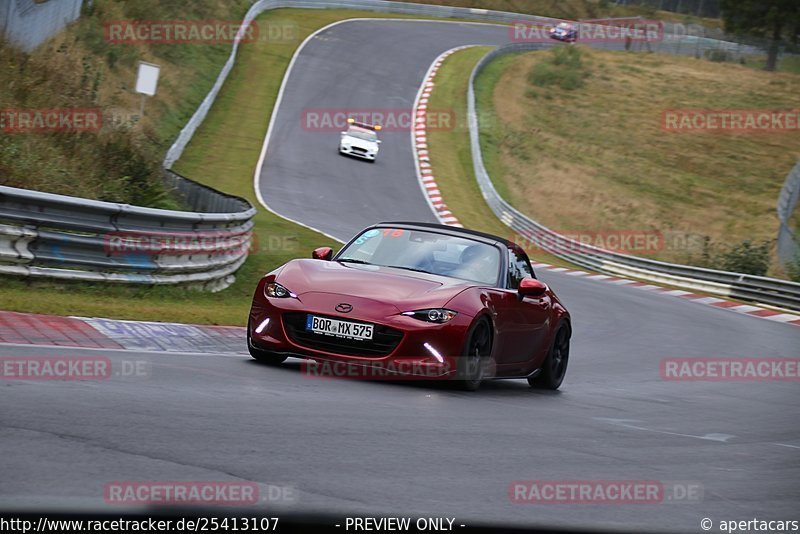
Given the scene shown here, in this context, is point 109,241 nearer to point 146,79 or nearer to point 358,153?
point 146,79

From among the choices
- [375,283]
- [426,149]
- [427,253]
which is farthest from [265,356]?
[426,149]

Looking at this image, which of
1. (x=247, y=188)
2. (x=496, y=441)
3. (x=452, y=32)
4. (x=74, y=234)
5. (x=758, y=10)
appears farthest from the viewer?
(x=758, y=10)

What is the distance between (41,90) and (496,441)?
14.4m

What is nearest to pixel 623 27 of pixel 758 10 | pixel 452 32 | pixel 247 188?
pixel 758 10

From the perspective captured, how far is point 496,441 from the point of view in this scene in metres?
7.72

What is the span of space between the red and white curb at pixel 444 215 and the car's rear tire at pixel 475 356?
60.1 feet

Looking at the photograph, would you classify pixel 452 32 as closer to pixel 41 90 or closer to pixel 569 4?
pixel 569 4

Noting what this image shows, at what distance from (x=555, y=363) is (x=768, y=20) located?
70267 mm

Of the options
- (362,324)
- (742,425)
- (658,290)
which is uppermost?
(362,324)

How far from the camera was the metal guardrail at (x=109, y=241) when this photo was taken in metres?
12.1

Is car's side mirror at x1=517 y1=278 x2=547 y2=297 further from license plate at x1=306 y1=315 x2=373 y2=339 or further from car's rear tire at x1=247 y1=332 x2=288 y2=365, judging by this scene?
car's rear tire at x1=247 y1=332 x2=288 y2=365

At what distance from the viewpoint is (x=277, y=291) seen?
9.98 meters

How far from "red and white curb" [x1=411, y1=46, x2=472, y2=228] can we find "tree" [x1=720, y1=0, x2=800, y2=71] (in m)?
24.5

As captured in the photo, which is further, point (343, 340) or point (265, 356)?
point (265, 356)
